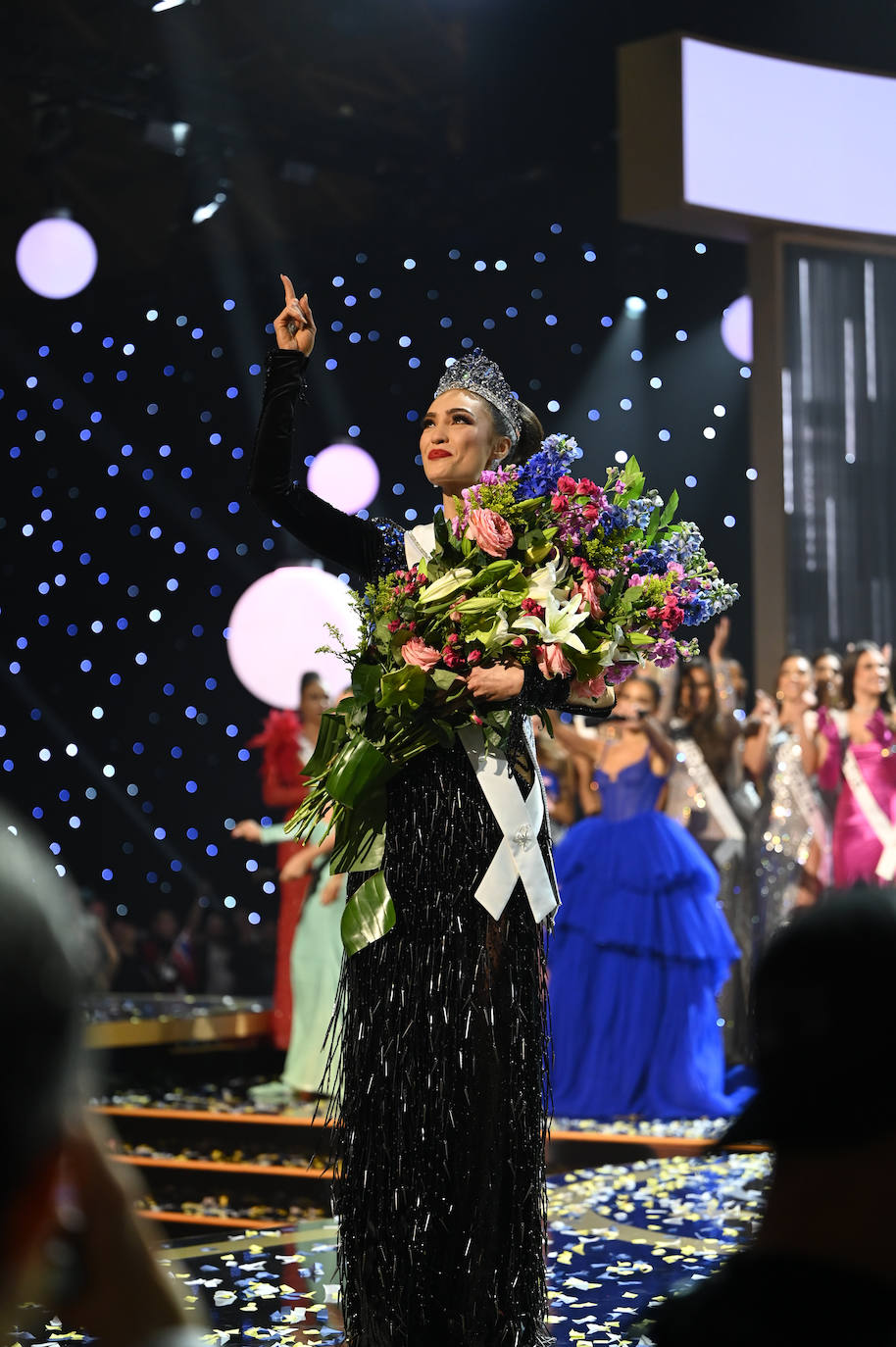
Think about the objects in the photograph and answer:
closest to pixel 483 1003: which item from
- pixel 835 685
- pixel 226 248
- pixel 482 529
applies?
pixel 482 529

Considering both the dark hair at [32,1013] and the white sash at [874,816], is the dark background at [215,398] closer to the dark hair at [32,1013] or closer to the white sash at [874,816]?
the white sash at [874,816]

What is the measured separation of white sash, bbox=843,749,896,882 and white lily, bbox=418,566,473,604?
498 cm

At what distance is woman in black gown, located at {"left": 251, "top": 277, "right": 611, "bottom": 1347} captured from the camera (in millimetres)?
2467

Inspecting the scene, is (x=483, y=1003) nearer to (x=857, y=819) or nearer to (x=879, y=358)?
(x=857, y=819)

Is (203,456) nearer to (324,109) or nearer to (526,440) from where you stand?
(324,109)

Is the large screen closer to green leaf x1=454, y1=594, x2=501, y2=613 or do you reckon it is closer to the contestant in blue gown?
the contestant in blue gown

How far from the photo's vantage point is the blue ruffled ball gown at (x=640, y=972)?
6301 millimetres

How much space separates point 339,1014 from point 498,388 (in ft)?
3.74

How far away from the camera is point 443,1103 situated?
247 cm

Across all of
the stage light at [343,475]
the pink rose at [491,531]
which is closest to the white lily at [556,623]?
the pink rose at [491,531]

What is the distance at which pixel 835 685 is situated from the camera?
754 cm

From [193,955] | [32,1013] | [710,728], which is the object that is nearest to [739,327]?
[710,728]

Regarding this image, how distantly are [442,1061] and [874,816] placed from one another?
5.04 m

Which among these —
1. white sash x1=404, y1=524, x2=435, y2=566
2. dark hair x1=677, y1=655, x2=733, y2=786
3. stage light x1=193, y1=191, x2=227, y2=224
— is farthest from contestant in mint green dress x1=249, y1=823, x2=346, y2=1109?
stage light x1=193, y1=191, x2=227, y2=224
